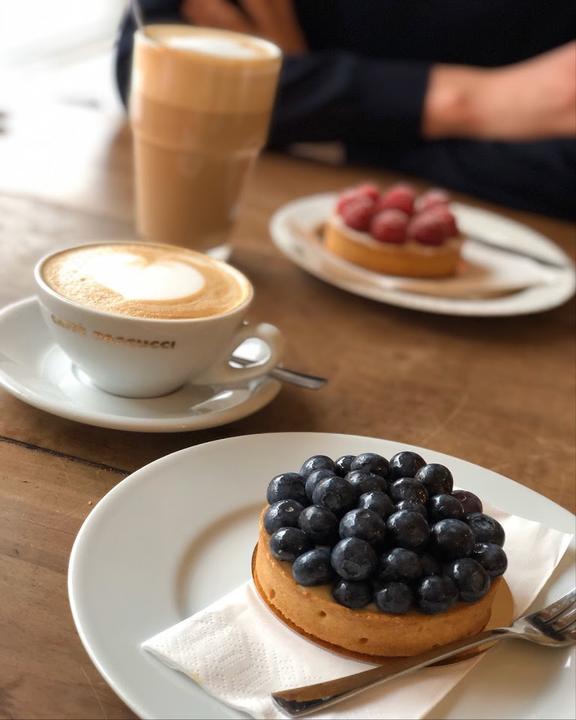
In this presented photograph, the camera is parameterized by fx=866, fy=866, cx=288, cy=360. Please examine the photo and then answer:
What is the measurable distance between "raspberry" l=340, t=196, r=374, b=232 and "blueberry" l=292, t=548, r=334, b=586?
31.7 inches

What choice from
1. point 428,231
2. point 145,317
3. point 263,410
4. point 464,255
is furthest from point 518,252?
point 145,317

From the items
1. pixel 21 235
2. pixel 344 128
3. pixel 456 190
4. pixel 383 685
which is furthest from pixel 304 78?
pixel 383 685

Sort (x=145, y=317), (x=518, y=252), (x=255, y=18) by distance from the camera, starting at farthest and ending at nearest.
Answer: (x=255, y=18) < (x=518, y=252) < (x=145, y=317)

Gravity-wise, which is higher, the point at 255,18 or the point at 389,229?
the point at 255,18

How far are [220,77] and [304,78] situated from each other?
725mm

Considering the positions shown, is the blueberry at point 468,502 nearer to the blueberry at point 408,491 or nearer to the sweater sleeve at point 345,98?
the blueberry at point 408,491

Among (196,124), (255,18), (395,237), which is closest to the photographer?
(196,124)

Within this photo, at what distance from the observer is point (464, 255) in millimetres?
1400

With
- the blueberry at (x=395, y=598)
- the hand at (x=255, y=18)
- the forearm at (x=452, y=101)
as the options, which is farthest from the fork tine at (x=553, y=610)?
the hand at (x=255, y=18)

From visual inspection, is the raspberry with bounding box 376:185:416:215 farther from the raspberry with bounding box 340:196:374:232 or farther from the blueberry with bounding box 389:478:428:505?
the blueberry with bounding box 389:478:428:505

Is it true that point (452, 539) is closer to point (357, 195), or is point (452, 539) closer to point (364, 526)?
point (364, 526)

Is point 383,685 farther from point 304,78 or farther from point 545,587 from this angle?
point 304,78

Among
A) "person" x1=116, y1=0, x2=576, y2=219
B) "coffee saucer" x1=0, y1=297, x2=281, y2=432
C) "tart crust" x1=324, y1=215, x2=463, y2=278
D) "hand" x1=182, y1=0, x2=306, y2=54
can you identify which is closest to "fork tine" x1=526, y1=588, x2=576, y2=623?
"coffee saucer" x1=0, y1=297, x2=281, y2=432

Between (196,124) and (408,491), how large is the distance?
74 centimetres
